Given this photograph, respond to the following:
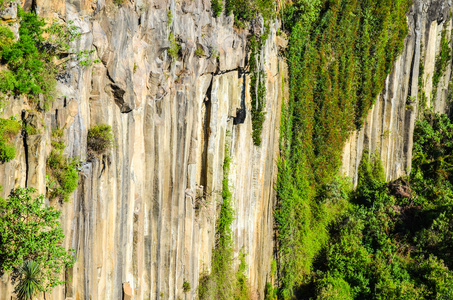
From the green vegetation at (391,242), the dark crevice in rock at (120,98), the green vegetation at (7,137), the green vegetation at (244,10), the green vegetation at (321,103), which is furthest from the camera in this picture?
the green vegetation at (321,103)

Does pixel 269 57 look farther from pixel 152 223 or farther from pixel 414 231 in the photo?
pixel 414 231

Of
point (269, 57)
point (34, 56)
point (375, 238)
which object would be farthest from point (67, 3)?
point (375, 238)

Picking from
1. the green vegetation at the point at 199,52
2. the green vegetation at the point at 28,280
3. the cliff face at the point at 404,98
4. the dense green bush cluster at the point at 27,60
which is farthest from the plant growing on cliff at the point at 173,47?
the cliff face at the point at 404,98

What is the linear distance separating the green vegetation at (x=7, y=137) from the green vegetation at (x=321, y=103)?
14.6m

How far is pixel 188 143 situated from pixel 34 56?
625 centimetres

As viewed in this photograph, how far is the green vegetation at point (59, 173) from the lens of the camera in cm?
899

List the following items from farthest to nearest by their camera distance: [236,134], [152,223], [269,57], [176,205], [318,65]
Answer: [318,65], [269,57], [236,134], [176,205], [152,223]

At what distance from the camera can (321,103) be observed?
2362 centimetres

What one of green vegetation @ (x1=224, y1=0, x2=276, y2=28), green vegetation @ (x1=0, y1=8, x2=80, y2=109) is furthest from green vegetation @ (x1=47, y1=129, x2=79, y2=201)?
green vegetation @ (x1=224, y1=0, x2=276, y2=28)

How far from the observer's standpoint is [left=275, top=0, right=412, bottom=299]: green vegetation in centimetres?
2181

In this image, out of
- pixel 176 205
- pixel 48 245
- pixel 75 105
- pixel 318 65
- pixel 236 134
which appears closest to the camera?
pixel 48 245

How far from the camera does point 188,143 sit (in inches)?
561

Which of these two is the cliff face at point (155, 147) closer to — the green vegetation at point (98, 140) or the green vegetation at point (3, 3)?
the green vegetation at point (98, 140)

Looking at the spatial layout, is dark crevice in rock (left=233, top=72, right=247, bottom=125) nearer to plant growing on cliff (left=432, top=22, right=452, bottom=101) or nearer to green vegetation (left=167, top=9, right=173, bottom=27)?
green vegetation (left=167, top=9, right=173, bottom=27)
